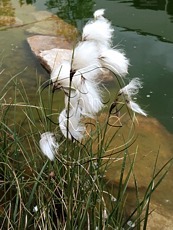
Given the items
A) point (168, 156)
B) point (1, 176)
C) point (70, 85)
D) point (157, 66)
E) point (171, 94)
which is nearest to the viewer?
point (70, 85)

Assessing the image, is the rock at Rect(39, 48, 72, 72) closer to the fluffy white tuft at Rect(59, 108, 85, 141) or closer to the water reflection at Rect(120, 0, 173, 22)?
the water reflection at Rect(120, 0, 173, 22)

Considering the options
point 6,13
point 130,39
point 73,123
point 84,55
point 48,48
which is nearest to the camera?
point 84,55

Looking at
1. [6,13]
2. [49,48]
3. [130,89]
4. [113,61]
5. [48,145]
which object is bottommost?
[49,48]

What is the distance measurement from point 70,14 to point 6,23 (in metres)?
0.67

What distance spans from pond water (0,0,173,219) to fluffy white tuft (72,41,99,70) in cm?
121

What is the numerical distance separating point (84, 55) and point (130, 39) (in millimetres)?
2922

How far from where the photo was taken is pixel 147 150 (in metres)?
2.49

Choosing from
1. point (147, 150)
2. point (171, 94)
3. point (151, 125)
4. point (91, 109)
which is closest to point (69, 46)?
point (171, 94)

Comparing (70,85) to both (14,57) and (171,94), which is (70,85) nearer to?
(171,94)

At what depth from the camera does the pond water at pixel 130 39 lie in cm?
309

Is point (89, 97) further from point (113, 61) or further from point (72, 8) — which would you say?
point (72, 8)

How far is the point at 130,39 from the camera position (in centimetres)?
390

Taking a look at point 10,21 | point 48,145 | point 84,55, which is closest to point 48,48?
point 10,21

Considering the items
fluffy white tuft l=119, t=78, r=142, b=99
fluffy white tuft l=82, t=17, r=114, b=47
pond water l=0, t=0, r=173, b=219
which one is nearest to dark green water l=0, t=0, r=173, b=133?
pond water l=0, t=0, r=173, b=219
